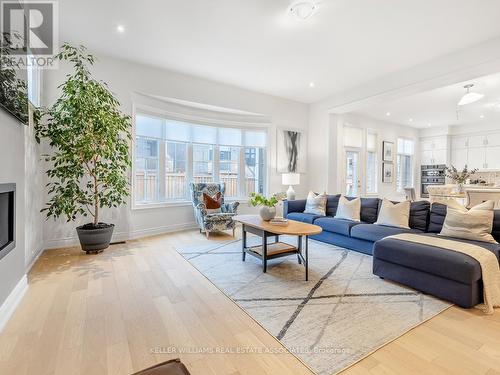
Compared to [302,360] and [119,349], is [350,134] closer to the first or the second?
[302,360]

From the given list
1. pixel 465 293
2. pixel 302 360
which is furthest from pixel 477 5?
pixel 302 360

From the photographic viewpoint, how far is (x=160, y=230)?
494 cm

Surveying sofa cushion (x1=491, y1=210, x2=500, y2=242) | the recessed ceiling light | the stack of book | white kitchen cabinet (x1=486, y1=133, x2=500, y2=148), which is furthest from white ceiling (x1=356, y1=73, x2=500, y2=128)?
the stack of book

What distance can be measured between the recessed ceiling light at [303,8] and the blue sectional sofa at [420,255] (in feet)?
9.06

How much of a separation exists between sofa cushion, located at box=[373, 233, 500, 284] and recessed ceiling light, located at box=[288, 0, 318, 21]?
2.76m

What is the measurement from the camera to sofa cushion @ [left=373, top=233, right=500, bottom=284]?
2.18 meters

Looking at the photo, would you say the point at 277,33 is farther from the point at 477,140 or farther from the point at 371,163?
the point at 477,140

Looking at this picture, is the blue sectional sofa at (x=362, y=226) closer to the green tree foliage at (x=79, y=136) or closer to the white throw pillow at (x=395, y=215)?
the white throw pillow at (x=395, y=215)

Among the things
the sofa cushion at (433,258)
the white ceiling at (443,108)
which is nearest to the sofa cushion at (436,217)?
the sofa cushion at (433,258)

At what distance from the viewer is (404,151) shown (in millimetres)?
8836

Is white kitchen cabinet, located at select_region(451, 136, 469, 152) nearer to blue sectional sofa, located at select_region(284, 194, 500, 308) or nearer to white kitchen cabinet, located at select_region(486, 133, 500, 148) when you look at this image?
white kitchen cabinet, located at select_region(486, 133, 500, 148)

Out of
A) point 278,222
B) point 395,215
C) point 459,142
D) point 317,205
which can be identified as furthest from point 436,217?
point 459,142

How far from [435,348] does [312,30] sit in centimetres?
364

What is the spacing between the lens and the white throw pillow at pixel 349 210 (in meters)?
4.17
